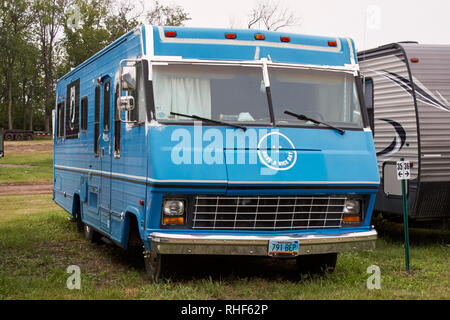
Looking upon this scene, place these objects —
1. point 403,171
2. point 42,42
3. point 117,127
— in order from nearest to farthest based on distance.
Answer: point 403,171
point 117,127
point 42,42

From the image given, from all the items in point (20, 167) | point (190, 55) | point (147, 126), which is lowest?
point (20, 167)

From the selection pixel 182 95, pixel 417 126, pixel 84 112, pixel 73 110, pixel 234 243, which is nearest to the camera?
pixel 234 243

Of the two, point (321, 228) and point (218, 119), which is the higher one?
point (218, 119)

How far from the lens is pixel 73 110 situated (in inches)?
474

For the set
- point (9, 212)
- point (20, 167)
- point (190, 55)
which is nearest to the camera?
point (190, 55)

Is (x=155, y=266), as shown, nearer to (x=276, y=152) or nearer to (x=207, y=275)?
(x=207, y=275)

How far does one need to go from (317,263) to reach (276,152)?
190 cm

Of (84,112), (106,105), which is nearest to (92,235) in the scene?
(84,112)

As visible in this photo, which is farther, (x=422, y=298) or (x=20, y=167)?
(x=20, y=167)

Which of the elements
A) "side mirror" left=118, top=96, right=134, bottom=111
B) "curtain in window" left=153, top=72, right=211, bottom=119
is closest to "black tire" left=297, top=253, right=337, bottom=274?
"curtain in window" left=153, top=72, right=211, bottom=119
